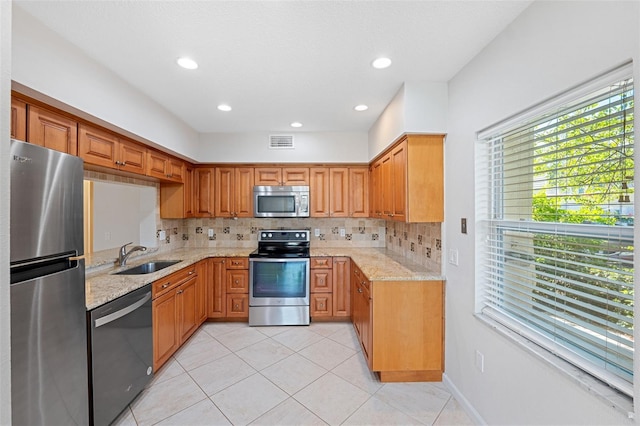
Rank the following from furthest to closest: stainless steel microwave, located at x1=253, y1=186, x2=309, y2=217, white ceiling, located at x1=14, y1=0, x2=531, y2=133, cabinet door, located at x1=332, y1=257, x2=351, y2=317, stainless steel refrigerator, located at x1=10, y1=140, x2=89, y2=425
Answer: stainless steel microwave, located at x1=253, y1=186, x2=309, y2=217 < cabinet door, located at x1=332, y1=257, x2=351, y2=317 < white ceiling, located at x1=14, y1=0, x2=531, y2=133 < stainless steel refrigerator, located at x1=10, y1=140, x2=89, y2=425

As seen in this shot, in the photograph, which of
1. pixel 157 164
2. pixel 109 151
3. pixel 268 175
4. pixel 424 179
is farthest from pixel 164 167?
pixel 424 179

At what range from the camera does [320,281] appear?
3420mm

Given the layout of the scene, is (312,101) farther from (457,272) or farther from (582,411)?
(582,411)

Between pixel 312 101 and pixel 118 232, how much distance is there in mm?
2454

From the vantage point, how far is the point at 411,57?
1.83 meters

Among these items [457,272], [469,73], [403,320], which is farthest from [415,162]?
[403,320]

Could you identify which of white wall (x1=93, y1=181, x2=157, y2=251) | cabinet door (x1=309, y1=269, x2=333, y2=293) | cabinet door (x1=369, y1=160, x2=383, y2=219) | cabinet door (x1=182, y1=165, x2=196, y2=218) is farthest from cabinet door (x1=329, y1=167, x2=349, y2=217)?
white wall (x1=93, y1=181, x2=157, y2=251)

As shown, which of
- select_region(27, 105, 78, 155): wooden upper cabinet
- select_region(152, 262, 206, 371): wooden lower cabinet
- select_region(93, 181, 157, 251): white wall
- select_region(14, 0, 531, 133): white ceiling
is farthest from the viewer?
select_region(93, 181, 157, 251): white wall

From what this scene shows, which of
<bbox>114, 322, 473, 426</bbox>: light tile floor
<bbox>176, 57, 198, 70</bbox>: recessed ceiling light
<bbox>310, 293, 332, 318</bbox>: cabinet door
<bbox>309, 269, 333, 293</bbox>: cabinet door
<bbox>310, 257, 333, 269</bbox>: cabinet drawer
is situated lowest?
<bbox>114, 322, 473, 426</bbox>: light tile floor

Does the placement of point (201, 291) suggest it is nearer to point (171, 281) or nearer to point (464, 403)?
point (171, 281)

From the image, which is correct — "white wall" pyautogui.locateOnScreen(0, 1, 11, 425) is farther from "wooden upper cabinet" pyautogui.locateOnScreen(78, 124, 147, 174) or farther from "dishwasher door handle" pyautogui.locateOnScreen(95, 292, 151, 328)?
"wooden upper cabinet" pyautogui.locateOnScreen(78, 124, 147, 174)

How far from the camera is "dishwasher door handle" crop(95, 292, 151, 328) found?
1650 millimetres

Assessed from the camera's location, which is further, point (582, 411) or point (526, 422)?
point (526, 422)

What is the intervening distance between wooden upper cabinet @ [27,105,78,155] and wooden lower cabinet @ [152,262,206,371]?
47.6 inches
